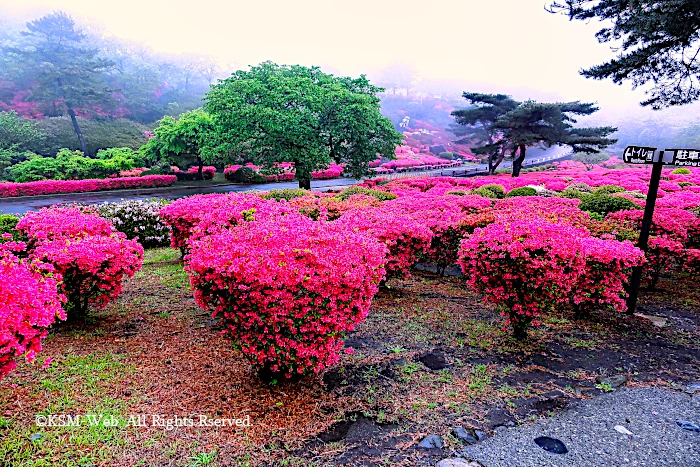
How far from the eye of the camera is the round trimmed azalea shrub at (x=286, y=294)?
3.22m

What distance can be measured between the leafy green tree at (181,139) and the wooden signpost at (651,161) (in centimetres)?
2314

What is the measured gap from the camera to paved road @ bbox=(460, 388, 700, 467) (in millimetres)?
2883

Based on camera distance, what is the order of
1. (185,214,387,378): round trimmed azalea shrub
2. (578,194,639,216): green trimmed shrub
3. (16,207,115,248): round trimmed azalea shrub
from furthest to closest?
(578,194,639,216): green trimmed shrub
(16,207,115,248): round trimmed azalea shrub
(185,214,387,378): round trimmed azalea shrub

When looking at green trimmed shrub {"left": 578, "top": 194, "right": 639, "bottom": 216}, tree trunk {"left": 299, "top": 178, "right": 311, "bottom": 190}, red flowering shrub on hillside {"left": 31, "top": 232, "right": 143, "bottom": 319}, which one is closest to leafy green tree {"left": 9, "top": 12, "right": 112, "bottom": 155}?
tree trunk {"left": 299, "top": 178, "right": 311, "bottom": 190}

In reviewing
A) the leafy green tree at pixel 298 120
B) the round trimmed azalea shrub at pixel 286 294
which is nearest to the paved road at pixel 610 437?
the round trimmed azalea shrub at pixel 286 294

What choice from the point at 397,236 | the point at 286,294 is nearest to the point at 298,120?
the point at 397,236

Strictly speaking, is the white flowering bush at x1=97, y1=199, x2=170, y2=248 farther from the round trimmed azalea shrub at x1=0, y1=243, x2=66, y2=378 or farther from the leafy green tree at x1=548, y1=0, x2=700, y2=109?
the leafy green tree at x1=548, y1=0, x2=700, y2=109

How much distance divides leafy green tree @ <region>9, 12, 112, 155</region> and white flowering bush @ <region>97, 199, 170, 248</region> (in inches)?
1112

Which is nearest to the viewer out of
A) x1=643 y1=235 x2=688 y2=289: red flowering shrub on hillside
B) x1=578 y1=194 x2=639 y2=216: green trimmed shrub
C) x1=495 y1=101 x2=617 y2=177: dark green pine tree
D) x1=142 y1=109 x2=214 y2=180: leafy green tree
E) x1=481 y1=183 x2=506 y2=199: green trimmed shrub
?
x1=643 y1=235 x2=688 y2=289: red flowering shrub on hillside

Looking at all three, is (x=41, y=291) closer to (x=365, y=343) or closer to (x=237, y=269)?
(x=237, y=269)

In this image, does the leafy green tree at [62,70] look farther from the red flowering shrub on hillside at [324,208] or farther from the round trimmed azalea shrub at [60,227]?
the round trimmed azalea shrub at [60,227]

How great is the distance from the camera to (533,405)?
11.8ft

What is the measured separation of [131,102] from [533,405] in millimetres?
52660

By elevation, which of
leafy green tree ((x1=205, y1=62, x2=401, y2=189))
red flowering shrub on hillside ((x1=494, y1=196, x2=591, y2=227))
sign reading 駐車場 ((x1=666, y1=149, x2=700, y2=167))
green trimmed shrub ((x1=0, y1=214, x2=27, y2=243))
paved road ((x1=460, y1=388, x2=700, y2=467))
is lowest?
paved road ((x1=460, y1=388, x2=700, y2=467))
